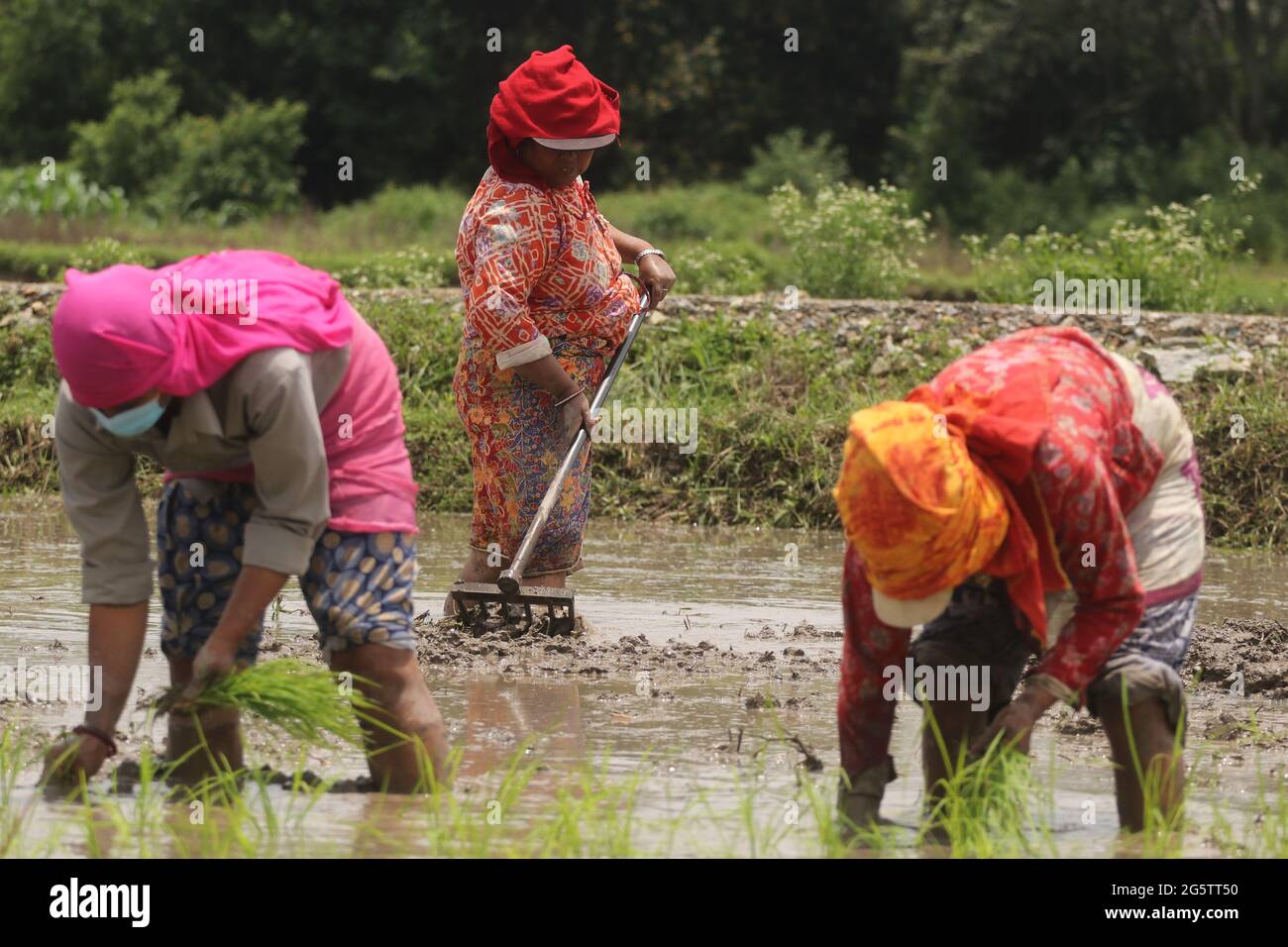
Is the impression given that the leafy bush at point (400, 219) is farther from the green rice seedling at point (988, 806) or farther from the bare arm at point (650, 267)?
the green rice seedling at point (988, 806)

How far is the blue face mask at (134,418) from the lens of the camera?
329cm

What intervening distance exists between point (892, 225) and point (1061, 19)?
1192 centimetres

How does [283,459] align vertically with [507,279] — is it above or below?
below

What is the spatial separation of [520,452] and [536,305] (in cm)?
46

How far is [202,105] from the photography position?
25.9m

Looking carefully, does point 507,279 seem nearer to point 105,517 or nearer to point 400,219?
point 105,517

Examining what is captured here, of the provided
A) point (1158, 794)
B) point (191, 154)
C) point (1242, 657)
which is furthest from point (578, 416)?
point (191, 154)

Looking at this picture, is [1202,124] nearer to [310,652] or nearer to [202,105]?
[202,105]

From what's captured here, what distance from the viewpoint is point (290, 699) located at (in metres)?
3.73

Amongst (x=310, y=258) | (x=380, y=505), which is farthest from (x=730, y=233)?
(x=380, y=505)

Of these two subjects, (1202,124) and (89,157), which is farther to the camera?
(1202,124)

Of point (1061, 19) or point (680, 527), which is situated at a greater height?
point (1061, 19)

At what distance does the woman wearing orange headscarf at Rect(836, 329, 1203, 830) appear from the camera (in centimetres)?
308

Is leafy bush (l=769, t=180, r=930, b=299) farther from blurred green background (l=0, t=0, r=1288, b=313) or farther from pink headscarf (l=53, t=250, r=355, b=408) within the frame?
pink headscarf (l=53, t=250, r=355, b=408)
